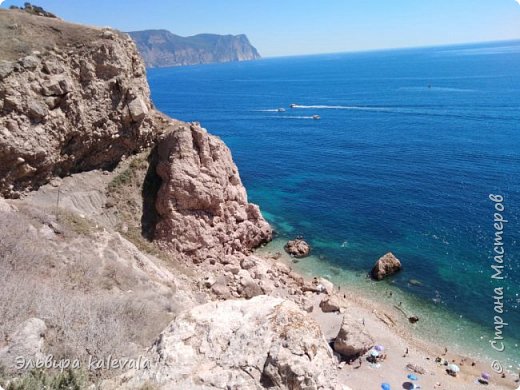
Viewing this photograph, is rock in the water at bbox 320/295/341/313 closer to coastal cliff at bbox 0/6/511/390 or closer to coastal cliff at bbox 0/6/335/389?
coastal cliff at bbox 0/6/511/390

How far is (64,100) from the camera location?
31016mm

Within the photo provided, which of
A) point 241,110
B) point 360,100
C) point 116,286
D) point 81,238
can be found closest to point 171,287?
point 116,286

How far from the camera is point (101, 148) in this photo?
34781 millimetres

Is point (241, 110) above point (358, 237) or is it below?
above

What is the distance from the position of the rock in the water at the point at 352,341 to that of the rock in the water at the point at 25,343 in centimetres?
2227

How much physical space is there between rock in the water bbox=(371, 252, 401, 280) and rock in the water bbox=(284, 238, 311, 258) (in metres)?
7.03

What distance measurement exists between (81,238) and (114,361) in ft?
50.5

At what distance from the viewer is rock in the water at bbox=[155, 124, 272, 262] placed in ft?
116

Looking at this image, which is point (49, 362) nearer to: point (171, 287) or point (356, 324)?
point (171, 287)

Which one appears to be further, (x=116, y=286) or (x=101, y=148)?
(x=101, y=148)

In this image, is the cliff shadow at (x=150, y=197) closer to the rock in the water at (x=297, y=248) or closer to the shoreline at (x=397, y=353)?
the rock in the water at (x=297, y=248)

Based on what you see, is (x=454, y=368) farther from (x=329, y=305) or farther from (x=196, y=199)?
(x=196, y=199)

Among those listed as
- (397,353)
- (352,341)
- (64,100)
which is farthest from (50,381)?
(64,100)

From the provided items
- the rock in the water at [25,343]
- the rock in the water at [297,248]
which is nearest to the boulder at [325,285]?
the rock in the water at [297,248]
